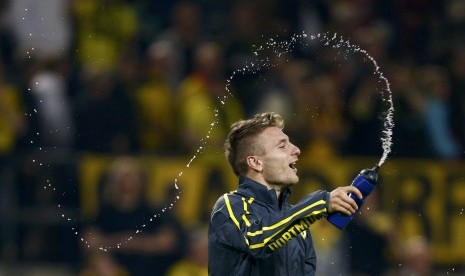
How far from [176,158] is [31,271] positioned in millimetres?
1488

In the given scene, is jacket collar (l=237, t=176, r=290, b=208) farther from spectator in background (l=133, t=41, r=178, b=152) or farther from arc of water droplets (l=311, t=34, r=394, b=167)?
spectator in background (l=133, t=41, r=178, b=152)

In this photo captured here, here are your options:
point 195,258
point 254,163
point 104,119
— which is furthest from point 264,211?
point 104,119

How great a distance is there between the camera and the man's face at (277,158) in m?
5.57

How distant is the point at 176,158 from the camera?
10148mm

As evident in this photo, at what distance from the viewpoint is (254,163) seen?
5.63 m

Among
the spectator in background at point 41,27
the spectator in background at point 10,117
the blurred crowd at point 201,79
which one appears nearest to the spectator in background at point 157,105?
the blurred crowd at point 201,79

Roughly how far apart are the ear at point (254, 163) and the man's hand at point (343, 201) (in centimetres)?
58

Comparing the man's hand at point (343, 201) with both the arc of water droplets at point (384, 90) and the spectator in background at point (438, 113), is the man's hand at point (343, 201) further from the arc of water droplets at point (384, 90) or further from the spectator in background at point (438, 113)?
the spectator in background at point (438, 113)

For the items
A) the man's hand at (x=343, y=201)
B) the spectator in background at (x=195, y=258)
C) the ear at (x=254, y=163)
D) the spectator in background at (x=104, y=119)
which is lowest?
the man's hand at (x=343, y=201)

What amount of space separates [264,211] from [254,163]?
0.88 ft

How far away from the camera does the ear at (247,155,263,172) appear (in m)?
5.61

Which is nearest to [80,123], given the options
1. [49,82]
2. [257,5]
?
[49,82]

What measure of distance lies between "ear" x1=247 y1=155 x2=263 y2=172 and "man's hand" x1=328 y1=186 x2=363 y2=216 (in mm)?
580

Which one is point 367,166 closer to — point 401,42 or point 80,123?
point 401,42
